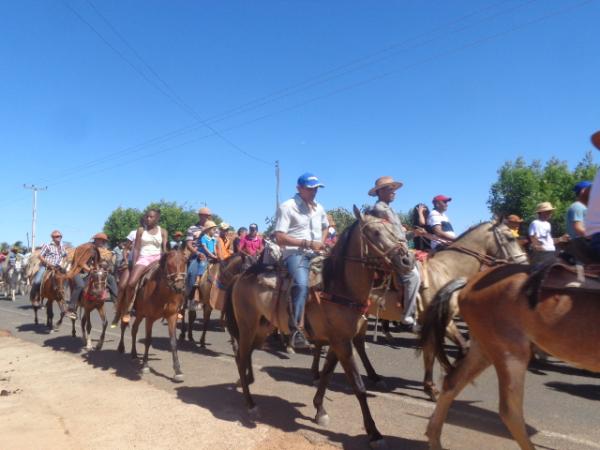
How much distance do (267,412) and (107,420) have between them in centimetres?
183

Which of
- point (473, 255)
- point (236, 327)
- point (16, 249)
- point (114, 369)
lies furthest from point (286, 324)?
point (16, 249)

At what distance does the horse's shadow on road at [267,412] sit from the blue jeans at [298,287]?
1.07 metres

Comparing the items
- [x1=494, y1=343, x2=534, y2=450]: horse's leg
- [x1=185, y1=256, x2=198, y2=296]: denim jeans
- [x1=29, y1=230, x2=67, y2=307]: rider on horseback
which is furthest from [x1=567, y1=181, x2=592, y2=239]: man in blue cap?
[x1=29, y1=230, x2=67, y2=307]: rider on horseback

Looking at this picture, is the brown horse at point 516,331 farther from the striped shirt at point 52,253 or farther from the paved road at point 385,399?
the striped shirt at point 52,253

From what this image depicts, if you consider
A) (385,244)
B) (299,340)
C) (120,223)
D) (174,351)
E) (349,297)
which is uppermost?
(120,223)

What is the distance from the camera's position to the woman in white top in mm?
8594

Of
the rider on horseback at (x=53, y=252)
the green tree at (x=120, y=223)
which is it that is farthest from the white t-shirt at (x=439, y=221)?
the green tree at (x=120, y=223)

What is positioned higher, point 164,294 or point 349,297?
point 349,297

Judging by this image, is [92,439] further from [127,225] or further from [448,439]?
[127,225]

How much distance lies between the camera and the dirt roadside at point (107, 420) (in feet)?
15.3

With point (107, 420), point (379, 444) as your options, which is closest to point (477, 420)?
point (379, 444)

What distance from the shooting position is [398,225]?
538 centimetres

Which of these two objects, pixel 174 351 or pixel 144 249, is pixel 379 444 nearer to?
pixel 174 351

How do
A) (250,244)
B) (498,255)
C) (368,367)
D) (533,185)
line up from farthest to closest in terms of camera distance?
(533,185)
(250,244)
(498,255)
(368,367)
